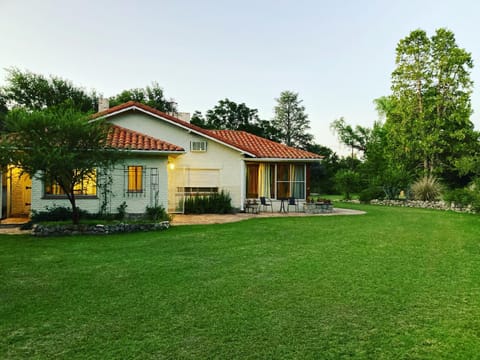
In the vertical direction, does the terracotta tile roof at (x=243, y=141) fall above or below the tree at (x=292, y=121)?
below

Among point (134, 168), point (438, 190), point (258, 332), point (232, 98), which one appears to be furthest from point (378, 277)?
point (232, 98)

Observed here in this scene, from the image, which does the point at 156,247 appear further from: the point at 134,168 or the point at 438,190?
the point at 438,190

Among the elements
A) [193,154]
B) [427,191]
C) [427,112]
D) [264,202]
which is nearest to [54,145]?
[193,154]

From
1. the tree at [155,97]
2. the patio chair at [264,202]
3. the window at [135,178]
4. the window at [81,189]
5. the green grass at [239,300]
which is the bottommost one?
the green grass at [239,300]

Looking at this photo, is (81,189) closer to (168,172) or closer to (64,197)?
(64,197)

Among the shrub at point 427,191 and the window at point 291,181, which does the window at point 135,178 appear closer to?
the window at point 291,181

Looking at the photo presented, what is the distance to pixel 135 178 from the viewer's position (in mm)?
14016

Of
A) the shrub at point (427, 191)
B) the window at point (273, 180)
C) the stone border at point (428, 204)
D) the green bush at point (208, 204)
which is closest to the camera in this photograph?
the green bush at point (208, 204)

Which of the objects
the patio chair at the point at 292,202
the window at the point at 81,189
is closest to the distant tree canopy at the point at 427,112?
the patio chair at the point at 292,202

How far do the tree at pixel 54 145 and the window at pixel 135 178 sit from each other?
132 inches

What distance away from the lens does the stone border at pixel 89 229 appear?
32.9ft

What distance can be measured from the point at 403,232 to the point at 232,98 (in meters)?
40.2

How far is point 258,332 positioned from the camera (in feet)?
11.7

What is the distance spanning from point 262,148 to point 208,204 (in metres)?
4.92
